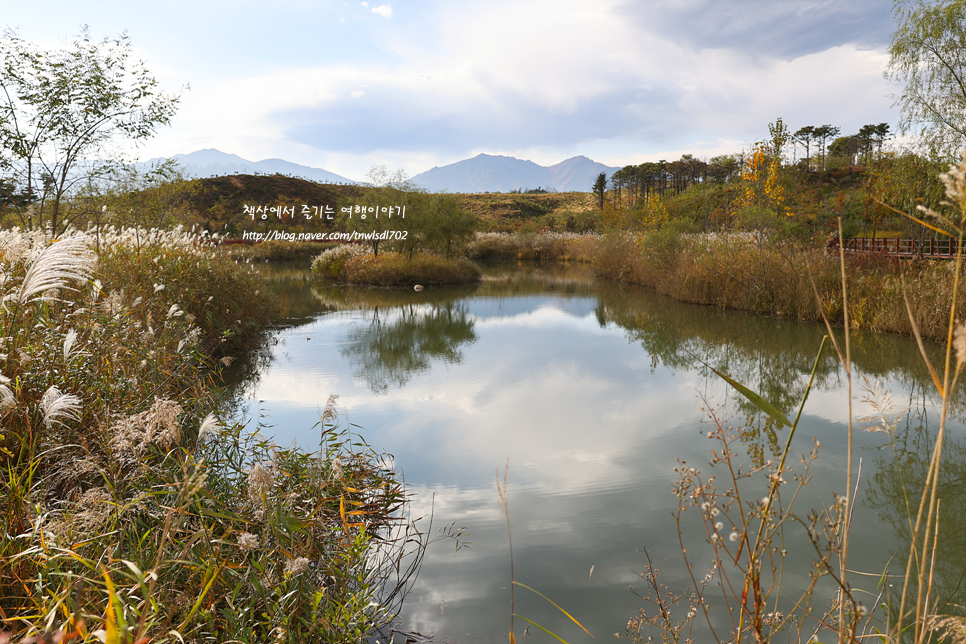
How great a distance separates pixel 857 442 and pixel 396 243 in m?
16.1

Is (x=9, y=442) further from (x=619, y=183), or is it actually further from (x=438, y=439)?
(x=619, y=183)

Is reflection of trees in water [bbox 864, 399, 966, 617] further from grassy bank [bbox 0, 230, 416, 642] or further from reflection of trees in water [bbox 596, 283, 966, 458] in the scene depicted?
grassy bank [bbox 0, 230, 416, 642]

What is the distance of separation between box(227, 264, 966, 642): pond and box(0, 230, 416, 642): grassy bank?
1.68 ft

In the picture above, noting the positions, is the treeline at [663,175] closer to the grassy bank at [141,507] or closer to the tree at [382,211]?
the tree at [382,211]

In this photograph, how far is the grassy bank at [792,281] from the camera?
7.99m

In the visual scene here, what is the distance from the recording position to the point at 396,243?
62.6 ft

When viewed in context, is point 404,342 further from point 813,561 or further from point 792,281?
point 813,561

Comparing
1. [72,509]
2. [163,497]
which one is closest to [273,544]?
[163,497]

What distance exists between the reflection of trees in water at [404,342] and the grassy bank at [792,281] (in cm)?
513

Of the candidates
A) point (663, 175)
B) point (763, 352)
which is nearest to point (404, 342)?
point (763, 352)

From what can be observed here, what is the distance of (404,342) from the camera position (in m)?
9.19

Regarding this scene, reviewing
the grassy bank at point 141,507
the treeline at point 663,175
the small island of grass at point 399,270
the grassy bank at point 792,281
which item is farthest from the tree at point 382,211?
the treeline at point 663,175

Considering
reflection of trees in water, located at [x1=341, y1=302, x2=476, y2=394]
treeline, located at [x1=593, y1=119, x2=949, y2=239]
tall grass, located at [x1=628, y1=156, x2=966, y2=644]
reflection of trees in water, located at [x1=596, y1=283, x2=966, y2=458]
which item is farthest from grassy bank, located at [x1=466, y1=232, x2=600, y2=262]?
tall grass, located at [x1=628, y1=156, x2=966, y2=644]

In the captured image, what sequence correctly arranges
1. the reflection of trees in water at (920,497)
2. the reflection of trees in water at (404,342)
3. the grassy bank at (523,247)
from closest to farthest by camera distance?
the reflection of trees in water at (920,497) → the reflection of trees in water at (404,342) → the grassy bank at (523,247)
